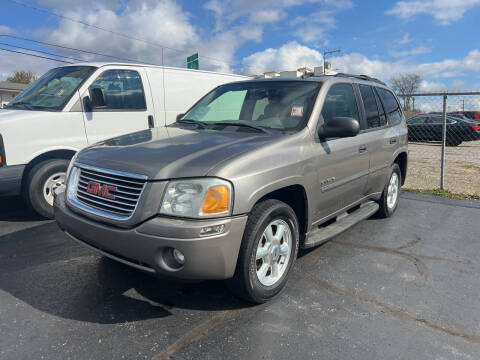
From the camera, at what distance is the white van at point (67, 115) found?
4.64m

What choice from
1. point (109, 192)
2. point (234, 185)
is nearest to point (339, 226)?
point (234, 185)

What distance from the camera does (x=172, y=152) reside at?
9.09ft

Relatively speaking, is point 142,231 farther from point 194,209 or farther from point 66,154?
point 66,154

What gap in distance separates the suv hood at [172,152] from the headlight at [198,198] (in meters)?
0.07

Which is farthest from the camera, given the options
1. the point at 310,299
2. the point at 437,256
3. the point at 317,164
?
the point at 437,256

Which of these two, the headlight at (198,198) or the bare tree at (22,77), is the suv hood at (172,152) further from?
the bare tree at (22,77)

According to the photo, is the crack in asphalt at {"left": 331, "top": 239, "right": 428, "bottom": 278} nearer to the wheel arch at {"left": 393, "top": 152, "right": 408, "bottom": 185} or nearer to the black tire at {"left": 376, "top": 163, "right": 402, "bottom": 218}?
the black tire at {"left": 376, "top": 163, "right": 402, "bottom": 218}

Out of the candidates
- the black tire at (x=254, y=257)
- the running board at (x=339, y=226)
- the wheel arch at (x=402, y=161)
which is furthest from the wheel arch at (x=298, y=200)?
the wheel arch at (x=402, y=161)

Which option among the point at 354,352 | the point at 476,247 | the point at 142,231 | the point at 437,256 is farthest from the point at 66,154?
the point at 476,247

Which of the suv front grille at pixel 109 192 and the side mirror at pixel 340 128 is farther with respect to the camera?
the side mirror at pixel 340 128

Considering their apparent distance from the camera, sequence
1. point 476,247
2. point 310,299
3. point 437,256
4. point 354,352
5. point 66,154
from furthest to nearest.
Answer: point 66,154, point 476,247, point 437,256, point 310,299, point 354,352

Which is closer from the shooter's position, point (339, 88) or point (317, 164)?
point (317, 164)

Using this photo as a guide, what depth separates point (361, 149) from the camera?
410 cm

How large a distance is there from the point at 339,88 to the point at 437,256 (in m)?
2.10
